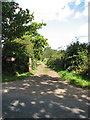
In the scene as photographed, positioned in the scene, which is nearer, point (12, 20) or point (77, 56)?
point (12, 20)

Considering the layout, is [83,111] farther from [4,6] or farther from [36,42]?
[36,42]

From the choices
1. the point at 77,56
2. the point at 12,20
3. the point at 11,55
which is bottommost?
the point at 77,56

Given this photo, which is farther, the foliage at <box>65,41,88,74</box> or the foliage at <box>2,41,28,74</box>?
the foliage at <box>2,41,28,74</box>

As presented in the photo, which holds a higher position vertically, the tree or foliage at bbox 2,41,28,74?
the tree

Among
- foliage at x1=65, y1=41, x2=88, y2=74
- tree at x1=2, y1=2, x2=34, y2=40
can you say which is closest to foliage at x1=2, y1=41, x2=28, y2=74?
tree at x1=2, y1=2, x2=34, y2=40

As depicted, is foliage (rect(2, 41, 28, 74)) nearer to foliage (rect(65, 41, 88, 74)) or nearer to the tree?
the tree

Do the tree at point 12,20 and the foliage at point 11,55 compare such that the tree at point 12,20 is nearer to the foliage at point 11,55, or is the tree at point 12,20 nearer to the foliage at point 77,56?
the foliage at point 11,55

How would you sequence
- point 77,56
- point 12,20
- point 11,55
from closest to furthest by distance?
point 12,20, point 77,56, point 11,55

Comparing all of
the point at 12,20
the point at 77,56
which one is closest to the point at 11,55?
the point at 12,20

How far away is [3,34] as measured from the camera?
333 inches

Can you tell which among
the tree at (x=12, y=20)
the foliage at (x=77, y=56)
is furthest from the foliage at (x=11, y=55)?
the foliage at (x=77, y=56)

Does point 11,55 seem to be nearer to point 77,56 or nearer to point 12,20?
point 12,20

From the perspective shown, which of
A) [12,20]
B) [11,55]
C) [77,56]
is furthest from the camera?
[11,55]

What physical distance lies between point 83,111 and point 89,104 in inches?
24.5
